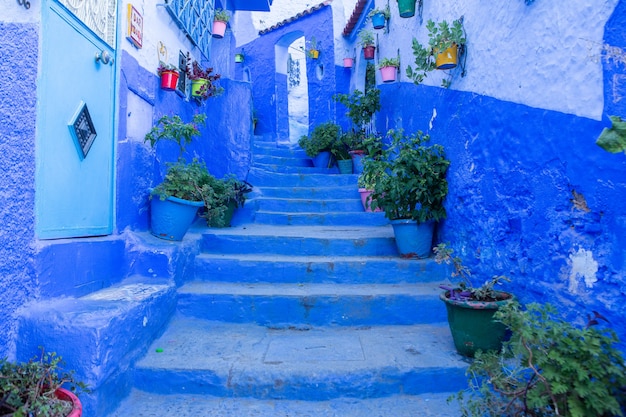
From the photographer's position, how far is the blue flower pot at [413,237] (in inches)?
157

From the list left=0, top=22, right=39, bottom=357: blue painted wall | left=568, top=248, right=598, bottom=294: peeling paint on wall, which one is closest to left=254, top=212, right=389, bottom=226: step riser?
left=568, top=248, right=598, bottom=294: peeling paint on wall

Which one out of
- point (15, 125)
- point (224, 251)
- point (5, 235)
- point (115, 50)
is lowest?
point (224, 251)

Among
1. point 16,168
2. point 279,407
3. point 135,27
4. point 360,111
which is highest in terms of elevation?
point 360,111

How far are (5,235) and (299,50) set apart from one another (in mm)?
12247

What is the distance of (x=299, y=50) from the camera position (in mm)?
13305

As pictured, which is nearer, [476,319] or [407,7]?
[476,319]

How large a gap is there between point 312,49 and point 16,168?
9328 mm

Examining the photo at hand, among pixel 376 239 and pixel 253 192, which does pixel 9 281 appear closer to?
pixel 376 239

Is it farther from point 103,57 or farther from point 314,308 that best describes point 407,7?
point 314,308

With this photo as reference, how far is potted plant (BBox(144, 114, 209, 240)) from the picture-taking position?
372 centimetres

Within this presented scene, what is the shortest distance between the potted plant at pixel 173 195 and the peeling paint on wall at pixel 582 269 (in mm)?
2778

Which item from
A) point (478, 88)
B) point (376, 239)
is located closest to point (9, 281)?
point (376, 239)

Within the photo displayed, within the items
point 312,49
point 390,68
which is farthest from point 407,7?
point 312,49

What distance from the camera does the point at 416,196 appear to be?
4.02 metres
